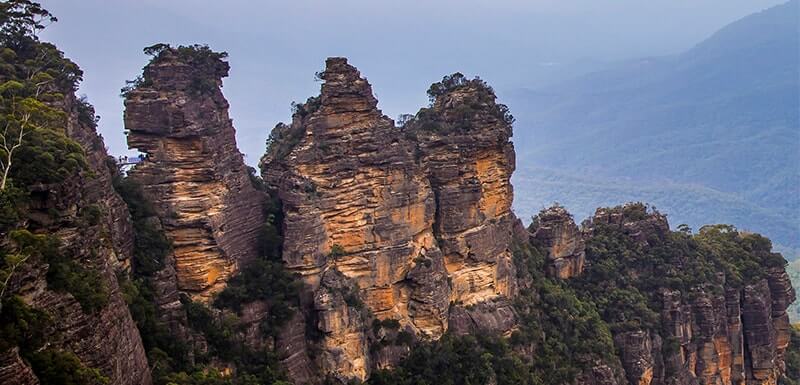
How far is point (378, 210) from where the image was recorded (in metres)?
35.8

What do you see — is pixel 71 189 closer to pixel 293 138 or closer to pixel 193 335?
pixel 193 335

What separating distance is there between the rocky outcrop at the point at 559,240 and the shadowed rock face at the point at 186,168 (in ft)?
67.4

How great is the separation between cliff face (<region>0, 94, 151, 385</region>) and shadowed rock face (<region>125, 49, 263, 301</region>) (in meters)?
5.86

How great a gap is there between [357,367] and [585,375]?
1347cm

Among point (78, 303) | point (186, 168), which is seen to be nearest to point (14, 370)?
point (78, 303)

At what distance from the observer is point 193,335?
96.4 ft

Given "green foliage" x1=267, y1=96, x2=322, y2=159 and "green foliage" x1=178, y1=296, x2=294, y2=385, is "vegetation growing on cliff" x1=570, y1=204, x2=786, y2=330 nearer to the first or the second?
"green foliage" x1=267, y1=96, x2=322, y2=159

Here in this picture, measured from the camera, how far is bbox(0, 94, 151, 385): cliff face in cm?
1817

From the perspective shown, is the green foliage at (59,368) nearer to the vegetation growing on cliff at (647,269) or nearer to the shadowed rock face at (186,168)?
the shadowed rock face at (186,168)

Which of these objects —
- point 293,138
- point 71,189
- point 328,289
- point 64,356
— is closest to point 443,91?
point 293,138

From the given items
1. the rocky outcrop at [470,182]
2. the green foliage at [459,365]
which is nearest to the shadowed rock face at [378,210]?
the rocky outcrop at [470,182]

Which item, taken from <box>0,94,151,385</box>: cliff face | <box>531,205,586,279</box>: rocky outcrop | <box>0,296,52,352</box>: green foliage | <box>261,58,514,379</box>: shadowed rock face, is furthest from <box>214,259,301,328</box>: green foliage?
<box>531,205,586,279</box>: rocky outcrop

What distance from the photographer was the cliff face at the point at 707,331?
45.8 metres

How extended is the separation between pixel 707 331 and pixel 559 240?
10488mm
